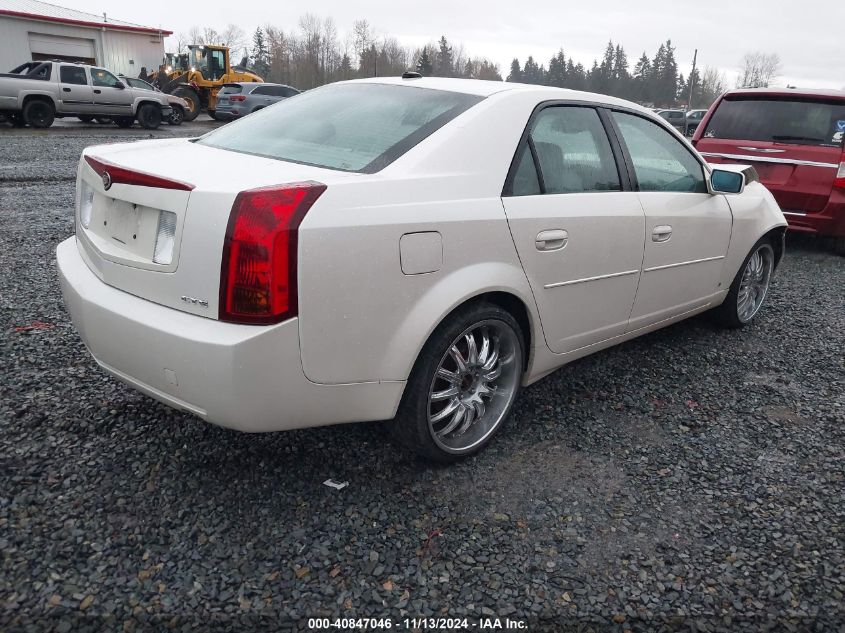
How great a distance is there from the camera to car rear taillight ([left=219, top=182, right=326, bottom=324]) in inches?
80.7

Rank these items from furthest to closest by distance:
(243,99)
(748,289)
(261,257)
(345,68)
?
(345,68) < (243,99) < (748,289) < (261,257)

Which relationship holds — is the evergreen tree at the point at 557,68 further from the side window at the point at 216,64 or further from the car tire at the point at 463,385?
the car tire at the point at 463,385

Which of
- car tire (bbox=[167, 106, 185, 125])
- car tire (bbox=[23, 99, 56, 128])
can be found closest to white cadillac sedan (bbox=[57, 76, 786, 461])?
car tire (bbox=[23, 99, 56, 128])

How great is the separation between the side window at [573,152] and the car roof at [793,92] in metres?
4.85

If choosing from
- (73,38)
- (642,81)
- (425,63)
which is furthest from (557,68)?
(73,38)

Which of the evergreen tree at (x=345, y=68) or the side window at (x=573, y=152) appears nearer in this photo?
the side window at (x=573, y=152)

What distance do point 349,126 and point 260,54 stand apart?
10123 centimetres

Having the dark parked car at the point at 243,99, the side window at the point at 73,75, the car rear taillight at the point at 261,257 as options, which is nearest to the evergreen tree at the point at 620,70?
the dark parked car at the point at 243,99

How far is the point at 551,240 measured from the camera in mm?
2814

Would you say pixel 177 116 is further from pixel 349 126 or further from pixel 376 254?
pixel 376 254

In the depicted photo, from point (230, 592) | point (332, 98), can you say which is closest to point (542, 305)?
point (332, 98)

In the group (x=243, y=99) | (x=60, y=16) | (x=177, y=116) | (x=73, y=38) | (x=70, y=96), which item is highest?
(x=60, y=16)

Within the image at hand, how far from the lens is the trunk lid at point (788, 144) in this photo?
660 cm

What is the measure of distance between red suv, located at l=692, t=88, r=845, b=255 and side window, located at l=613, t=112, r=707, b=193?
11.4ft
